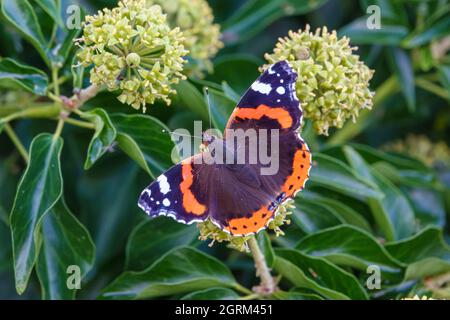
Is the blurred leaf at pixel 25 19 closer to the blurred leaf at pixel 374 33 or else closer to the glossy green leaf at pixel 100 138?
the glossy green leaf at pixel 100 138

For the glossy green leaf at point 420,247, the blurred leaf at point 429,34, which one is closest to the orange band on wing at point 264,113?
the glossy green leaf at point 420,247

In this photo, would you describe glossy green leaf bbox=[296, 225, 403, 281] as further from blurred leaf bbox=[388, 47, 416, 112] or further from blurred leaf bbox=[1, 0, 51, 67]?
blurred leaf bbox=[1, 0, 51, 67]

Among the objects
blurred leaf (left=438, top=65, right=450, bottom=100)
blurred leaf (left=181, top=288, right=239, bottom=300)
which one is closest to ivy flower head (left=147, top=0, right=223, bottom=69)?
blurred leaf (left=181, top=288, right=239, bottom=300)

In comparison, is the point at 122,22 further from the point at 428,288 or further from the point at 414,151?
the point at 414,151

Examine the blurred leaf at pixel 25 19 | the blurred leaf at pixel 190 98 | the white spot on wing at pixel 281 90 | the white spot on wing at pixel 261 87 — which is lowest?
the white spot on wing at pixel 281 90

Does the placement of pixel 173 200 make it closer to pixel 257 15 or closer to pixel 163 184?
pixel 163 184

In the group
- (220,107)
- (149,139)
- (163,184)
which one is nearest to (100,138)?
(149,139)

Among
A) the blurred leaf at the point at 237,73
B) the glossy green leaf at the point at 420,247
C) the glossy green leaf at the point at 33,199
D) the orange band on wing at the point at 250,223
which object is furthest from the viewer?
the blurred leaf at the point at 237,73

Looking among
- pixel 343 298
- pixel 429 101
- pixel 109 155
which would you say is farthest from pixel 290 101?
pixel 429 101
